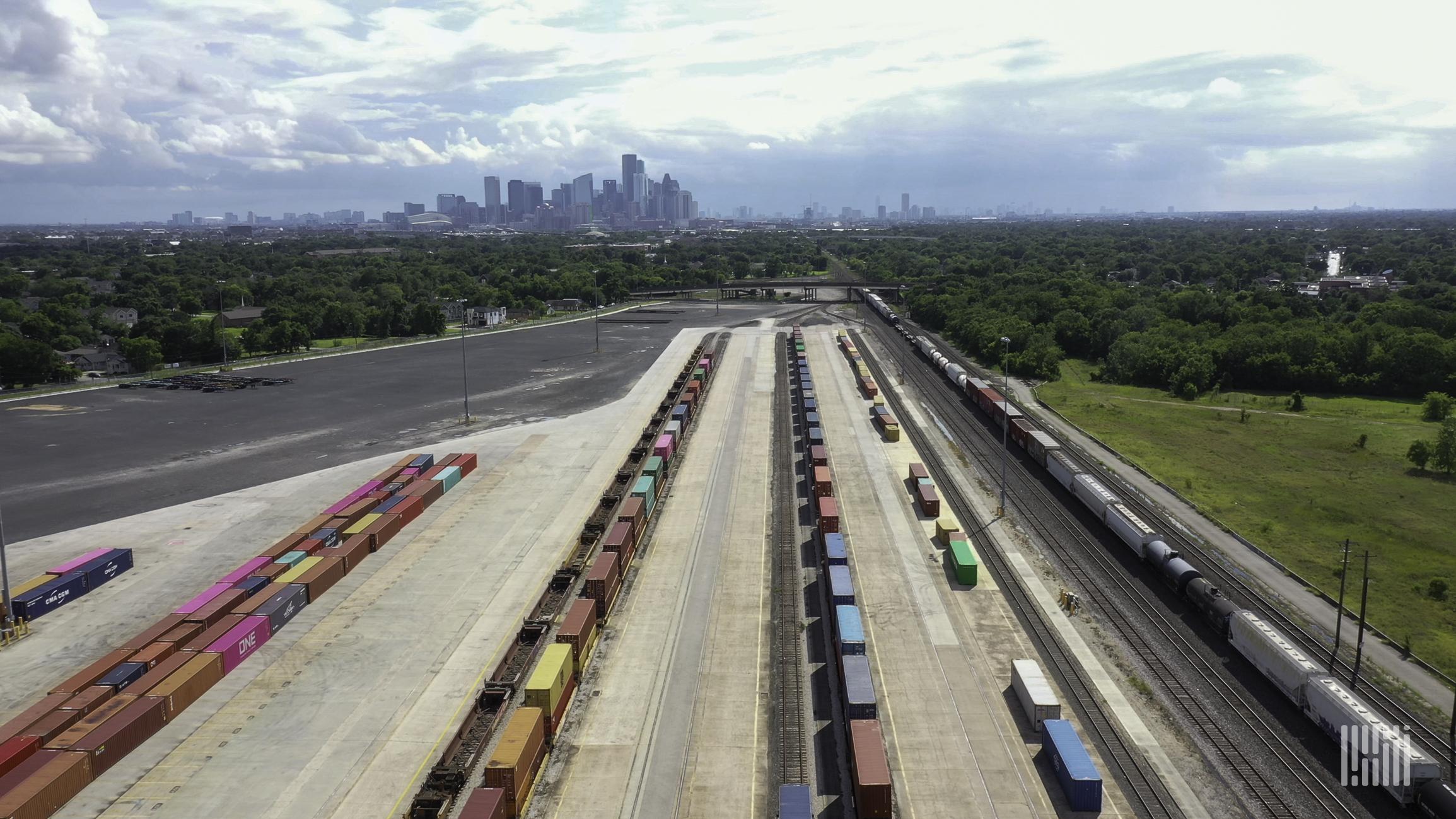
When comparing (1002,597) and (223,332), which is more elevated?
(223,332)

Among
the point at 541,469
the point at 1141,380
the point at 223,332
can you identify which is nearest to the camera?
the point at 541,469

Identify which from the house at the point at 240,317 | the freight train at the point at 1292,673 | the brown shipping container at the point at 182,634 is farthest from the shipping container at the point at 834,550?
the house at the point at 240,317

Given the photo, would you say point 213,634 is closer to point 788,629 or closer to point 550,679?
point 550,679

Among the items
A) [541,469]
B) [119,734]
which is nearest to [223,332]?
[541,469]

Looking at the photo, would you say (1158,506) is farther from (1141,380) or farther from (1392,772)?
(1141,380)

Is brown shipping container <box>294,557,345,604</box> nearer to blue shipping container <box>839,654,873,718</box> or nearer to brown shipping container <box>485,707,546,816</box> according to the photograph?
brown shipping container <box>485,707,546,816</box>

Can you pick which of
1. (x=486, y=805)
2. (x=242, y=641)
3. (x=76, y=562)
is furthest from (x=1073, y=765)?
(x=76, y=562)
